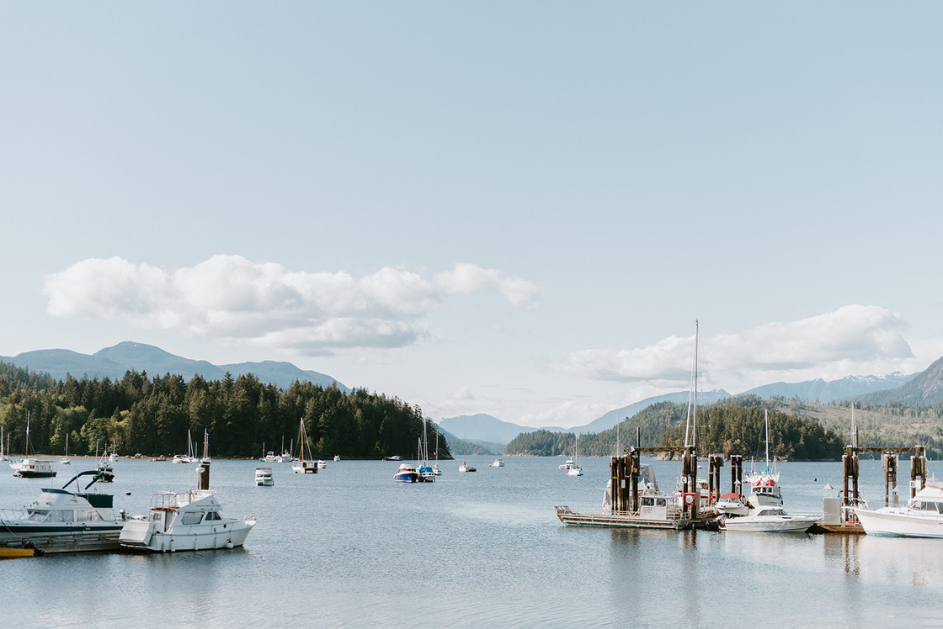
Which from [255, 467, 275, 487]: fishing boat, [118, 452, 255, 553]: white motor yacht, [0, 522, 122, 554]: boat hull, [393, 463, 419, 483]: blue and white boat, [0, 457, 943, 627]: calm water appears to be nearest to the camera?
[0, 457, 943, 627]: calm water

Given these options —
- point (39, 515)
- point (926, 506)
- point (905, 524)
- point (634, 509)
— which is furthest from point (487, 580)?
point (926, 506)

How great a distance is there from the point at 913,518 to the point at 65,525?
209 feet

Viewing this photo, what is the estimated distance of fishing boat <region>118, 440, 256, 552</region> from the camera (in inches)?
2251

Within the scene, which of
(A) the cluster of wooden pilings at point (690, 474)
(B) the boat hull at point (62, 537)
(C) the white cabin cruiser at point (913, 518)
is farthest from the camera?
(A) the cluster of wooden pilings at point (690, 474)

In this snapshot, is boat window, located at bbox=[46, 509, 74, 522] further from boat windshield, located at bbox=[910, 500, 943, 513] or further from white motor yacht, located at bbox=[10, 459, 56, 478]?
white motor yacht, located at bbox=[10, 459, 56, 478]

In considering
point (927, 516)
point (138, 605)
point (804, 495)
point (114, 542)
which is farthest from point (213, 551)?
point (804, 495)

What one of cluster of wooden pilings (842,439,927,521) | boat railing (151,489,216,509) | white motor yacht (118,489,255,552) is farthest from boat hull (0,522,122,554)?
cluster of wooden pilings (842,439,927,521)

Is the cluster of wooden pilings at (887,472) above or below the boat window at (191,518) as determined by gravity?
above

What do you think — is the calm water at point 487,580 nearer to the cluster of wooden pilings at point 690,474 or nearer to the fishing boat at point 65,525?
the fishing boat at point 65,525

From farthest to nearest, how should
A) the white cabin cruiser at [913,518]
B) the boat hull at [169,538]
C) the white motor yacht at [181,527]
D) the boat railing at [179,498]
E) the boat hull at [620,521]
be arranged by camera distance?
the boat hull at [620,521], the white cabin cruiser at [913,518], the boat railing at [179,498], the white motor yacht at [181,527], the boat hull at [169,538]

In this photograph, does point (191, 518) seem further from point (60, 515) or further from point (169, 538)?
point (60, 515)

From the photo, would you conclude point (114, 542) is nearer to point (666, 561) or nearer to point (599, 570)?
point (599, 570)

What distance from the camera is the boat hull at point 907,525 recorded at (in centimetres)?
6984

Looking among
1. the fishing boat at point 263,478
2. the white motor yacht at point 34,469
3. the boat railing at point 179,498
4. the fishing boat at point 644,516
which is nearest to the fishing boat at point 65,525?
the boat railing at point 179,498
